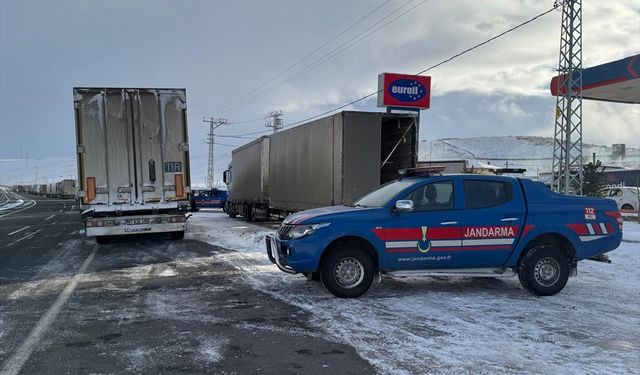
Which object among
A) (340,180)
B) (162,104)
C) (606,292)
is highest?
(162,104)

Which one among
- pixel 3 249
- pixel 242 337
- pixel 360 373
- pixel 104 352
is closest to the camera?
pixel 360 373

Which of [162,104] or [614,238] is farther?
[162,104]

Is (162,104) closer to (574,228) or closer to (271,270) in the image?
(271,270)

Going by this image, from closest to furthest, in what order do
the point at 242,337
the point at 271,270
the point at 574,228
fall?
the point at 242,337, the point at 574,228, the point at 271,270

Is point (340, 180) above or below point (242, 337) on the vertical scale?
above

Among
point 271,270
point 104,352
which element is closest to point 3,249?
point 271,270

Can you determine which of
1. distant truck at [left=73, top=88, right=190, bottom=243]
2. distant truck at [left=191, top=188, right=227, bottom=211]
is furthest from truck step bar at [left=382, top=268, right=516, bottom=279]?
distant truck at [left=191, top=188, right=227, bottom=211]

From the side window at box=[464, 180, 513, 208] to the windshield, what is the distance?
83 centimetres

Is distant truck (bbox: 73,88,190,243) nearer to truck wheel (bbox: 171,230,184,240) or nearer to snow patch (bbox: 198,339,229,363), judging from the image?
truck wheel (bbox: 171,230,184,240)

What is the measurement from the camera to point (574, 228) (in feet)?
25.3

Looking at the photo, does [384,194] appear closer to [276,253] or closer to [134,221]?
[276,253]

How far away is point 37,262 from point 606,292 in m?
10.7

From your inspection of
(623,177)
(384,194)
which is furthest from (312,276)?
(623,177)

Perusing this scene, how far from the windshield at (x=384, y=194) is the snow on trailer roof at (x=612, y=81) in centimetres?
1716
